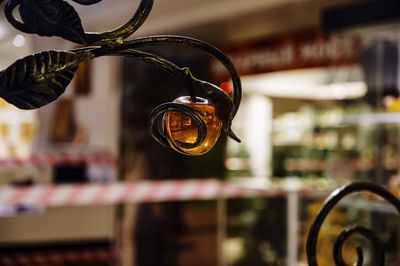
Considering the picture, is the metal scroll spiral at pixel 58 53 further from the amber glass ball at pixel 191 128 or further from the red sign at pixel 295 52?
the red sign at pixel 295 52

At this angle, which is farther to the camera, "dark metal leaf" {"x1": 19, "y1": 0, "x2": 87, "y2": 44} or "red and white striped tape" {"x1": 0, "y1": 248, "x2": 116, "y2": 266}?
"red and white striped tape" {"x1": 0, "y1": 248, "x2": 116, "y2": 266}

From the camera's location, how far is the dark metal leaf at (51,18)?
2.30 ft

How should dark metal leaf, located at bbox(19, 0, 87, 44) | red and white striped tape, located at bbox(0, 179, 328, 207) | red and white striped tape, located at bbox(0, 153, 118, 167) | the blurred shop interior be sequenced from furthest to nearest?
red and white striped tape, located at bbox(0, 153, 118, 167) → red and white striped tape, located at bbox(0, 179, 328, 207) → the blurred shop interior → dark metal leaf, located at bbox(19, 0, 87, 44)

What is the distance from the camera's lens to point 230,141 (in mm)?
5574

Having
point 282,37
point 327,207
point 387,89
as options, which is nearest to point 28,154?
point 282,37

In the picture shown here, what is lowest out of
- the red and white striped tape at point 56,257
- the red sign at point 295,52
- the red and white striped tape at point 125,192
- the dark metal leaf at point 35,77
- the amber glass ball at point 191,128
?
the red and white striped tape at point 56,257

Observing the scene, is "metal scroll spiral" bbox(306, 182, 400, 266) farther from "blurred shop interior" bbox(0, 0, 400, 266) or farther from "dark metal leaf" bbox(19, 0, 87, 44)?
"blurred shop interior" bbox(0, 0, 400, 266)

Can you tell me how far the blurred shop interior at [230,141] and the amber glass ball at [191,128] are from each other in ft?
9.40

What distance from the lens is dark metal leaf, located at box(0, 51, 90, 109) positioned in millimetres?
712

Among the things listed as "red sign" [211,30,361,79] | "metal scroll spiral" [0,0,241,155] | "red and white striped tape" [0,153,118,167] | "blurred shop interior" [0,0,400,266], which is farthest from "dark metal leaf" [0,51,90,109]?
"red and white striped tape" [0,153,118,167]

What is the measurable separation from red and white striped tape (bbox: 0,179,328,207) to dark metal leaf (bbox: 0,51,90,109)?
13.3 feet

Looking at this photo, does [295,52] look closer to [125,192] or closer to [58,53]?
[125,192]

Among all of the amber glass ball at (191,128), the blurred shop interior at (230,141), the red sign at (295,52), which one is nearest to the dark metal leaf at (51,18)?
the amber glass ball at (191,128)

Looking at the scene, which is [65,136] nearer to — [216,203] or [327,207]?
[216,203]
